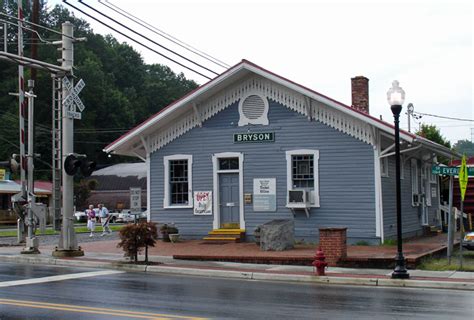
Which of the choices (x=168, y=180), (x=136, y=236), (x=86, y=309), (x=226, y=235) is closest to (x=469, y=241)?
(x=226, y=235)

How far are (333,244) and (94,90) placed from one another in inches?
2691

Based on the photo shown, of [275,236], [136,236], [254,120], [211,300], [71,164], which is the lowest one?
[211,300]

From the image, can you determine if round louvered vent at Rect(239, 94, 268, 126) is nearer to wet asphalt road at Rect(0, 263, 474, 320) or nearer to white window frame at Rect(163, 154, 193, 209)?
white window frame at Rect(163, 154, 193, 209)

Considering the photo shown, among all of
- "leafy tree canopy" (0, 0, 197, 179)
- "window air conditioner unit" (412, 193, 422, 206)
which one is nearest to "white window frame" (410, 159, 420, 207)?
"window air conditioner unit" (412, 193, 422, 206)

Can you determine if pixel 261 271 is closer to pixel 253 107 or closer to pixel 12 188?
pixel 253 107

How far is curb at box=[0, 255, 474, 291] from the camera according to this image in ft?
44.9

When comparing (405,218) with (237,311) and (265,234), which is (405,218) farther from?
(237,311)

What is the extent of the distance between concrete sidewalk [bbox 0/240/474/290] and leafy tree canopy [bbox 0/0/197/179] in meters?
46.6

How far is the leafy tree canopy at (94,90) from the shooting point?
2820 inches

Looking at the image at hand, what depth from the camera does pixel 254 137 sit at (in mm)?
22734

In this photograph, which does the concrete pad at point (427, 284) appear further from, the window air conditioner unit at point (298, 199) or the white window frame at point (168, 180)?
the white window frame at point (168, 180)

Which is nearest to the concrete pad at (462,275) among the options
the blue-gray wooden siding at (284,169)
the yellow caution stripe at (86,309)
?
the blue-gray wooden siding at (284,169)

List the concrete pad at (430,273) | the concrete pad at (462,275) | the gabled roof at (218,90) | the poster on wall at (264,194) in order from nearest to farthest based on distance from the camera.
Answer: the concrete pad at (462,275) → the concrete pad at (430,273) → the gabled roof at (218,90) → the poster on wall at (264,194)

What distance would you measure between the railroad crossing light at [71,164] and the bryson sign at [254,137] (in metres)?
6.25
